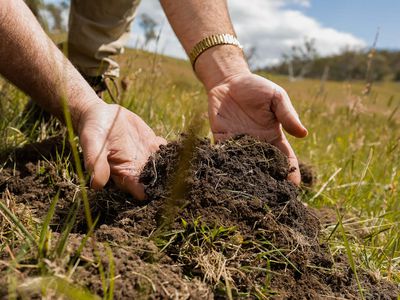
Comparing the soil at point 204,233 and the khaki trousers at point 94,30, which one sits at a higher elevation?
the khaki trousers at point 94,30

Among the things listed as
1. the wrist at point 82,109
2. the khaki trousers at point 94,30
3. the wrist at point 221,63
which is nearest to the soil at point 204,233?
the wrist at point 82,109

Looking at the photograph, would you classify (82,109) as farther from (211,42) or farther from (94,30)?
(94,30)

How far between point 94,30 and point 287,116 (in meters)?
1.76

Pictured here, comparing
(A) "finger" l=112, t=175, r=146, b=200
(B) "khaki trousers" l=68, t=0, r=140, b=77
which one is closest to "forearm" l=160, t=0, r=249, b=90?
(B) "khaki trousers" l=68, t=0, r=140, b=77

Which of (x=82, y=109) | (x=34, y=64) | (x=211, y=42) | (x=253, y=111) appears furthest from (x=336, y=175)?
(x=34, y=64)

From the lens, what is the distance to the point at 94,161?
5.14ft

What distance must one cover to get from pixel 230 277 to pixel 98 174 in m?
0.59

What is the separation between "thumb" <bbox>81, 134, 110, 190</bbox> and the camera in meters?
1.57

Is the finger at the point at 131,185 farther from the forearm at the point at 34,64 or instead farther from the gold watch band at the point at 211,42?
the gold watch band at the point at 211,42

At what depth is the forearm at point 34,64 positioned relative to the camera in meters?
1.74

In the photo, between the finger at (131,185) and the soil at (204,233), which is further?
the finger at (131,185)

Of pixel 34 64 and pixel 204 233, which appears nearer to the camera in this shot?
pixel 204 233

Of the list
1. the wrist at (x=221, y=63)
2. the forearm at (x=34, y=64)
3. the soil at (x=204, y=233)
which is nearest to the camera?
the soil at (x=204, y=233)

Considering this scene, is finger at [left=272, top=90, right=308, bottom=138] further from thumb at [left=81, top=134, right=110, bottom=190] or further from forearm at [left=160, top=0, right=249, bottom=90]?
thumb at [left=81, top=134, right=110, bottom=190]
